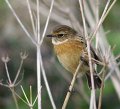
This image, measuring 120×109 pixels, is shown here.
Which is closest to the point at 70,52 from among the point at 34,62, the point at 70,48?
the point at 70,48

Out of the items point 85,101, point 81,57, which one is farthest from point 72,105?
point 81,57

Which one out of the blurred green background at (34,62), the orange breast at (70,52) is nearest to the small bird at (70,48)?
the orange breast at (70,52)

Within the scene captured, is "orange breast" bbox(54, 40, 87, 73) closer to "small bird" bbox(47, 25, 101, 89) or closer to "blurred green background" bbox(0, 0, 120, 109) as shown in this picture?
"small bird" bbox(47, 25, 101, 89)

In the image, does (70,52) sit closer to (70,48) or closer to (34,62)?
(70,48)

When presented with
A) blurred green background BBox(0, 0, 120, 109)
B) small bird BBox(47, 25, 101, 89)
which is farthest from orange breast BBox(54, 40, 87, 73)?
blurred green background BBox(0, 0, 120, 109)

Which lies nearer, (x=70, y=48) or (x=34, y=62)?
(x=70, y=48)

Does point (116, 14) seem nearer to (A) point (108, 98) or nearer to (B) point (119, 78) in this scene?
(A) point (108, 98)
